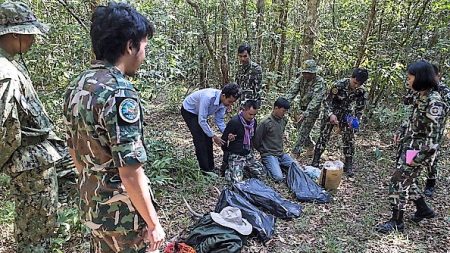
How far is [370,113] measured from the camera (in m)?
7.91

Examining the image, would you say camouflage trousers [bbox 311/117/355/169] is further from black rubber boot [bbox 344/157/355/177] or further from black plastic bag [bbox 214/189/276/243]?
black plastic bag [bbox 214/189/276/243]

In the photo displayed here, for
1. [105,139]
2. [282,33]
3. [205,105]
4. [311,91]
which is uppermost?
[105,139]

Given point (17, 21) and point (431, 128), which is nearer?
point (17, 21)

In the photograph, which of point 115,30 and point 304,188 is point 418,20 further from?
point 115,30

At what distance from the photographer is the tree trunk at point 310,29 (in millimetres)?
6867

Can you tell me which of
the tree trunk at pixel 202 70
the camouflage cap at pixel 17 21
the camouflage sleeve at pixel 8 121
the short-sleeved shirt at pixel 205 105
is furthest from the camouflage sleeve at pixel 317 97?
the camouflage sleeve at pixel 8 121

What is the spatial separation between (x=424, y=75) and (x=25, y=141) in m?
3.28

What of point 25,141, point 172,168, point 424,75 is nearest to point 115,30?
point 25,141

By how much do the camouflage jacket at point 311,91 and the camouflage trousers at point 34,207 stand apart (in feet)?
13.1

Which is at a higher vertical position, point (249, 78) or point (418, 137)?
point (418, 137)

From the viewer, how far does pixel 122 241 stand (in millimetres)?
1872

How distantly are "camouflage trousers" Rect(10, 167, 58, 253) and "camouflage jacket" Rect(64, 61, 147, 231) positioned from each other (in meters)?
1.01

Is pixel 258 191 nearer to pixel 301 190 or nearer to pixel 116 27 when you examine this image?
pixel 301 190

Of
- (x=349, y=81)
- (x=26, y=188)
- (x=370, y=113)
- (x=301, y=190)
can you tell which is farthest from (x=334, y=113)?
(x=26, y=188)
